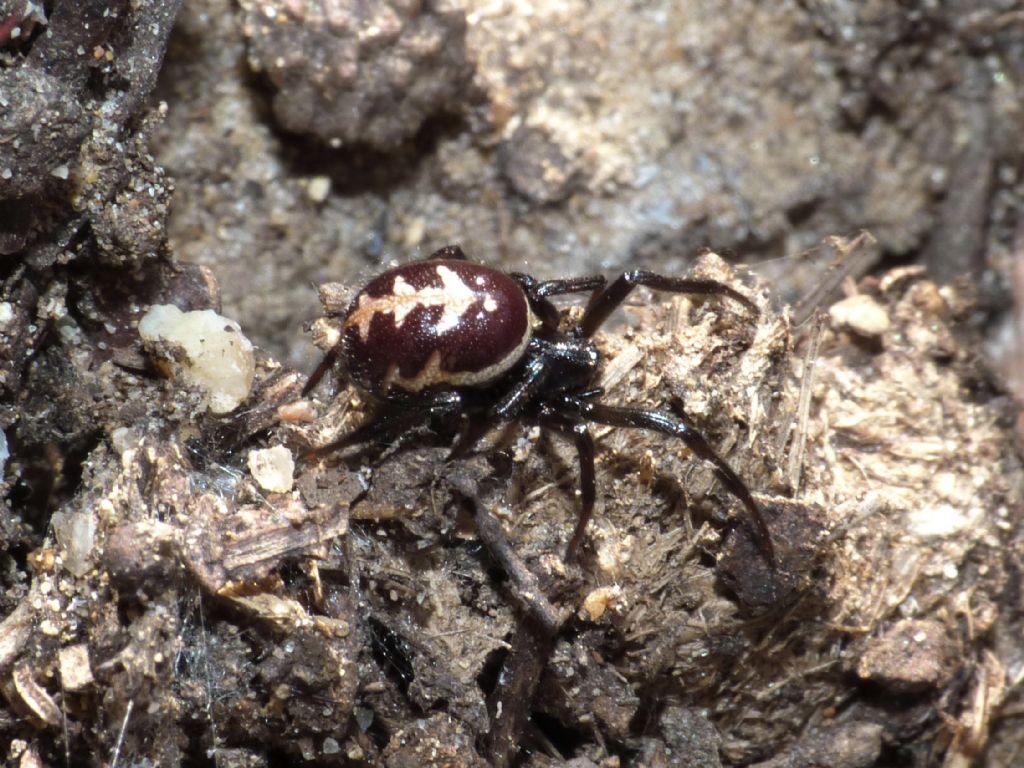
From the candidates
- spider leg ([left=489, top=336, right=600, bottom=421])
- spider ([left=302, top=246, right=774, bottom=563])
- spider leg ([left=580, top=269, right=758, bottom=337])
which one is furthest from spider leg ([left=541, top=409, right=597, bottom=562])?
spider leg ([left=580, top=269, right=758, bottom=337])

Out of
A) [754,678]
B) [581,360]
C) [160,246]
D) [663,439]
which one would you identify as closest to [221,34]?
[160,246]

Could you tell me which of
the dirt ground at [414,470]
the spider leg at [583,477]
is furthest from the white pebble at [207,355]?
the spider leg at [583,477]

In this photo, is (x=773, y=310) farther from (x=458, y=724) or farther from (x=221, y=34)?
(x=221, y=34)

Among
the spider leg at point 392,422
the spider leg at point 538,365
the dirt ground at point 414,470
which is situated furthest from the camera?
the spider leg at point 538,365

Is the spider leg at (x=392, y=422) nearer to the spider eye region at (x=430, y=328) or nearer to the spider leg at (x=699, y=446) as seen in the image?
the spider eye region at (x=430, y=328)

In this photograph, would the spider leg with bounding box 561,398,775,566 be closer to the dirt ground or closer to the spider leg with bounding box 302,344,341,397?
the dirt ground

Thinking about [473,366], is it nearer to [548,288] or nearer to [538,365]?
[538,365]

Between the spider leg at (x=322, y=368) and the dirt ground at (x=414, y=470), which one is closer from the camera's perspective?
the dirt ground at (x=414, y=470)
